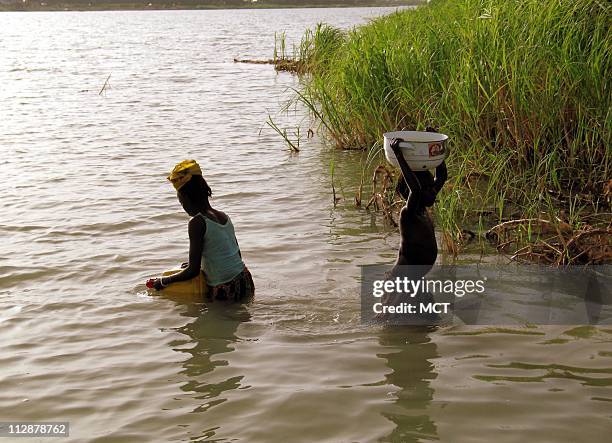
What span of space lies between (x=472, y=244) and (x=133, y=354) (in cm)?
263

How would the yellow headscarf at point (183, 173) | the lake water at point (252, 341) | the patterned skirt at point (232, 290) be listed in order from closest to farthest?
1. the lake water at point (252, 341)
2. the yellow headscarf at point (183, 173)
3. the patterned skirt at point (232, 290)

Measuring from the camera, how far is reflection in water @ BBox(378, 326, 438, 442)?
3.27 metres

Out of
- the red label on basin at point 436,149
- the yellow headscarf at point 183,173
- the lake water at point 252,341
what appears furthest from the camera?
the yellow headscarf at point 183,173

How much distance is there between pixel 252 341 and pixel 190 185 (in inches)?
40.3

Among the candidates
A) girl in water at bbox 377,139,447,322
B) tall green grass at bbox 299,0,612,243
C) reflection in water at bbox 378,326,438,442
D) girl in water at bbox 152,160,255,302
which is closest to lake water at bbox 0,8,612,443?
reflection in water at bbox 378,326,438,442

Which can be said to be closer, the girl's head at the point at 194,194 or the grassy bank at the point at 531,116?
the girl's head at the point at 194,194

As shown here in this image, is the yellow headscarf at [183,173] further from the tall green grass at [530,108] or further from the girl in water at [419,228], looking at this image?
the tall green grass at [530,108]

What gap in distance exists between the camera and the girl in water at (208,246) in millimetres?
4602

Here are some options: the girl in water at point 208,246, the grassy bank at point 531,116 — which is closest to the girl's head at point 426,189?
the grassy bank at point 531,116

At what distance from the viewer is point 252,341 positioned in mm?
4309

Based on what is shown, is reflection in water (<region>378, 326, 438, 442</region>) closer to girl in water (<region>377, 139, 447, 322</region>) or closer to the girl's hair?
girl in water (<region>377, 139, 447, 322</region>)

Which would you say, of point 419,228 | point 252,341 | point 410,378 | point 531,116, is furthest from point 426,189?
point 531,116

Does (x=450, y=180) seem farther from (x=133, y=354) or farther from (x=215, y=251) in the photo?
(x=133, y=354)

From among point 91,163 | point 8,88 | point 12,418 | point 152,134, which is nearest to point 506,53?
point 12,418
